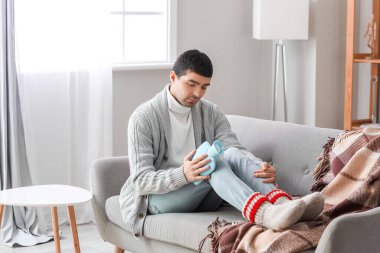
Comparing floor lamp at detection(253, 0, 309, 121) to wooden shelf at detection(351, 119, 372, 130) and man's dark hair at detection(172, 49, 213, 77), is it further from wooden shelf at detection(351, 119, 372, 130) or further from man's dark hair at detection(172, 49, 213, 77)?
man's dark hair at detection(172, 49, 213, 77)

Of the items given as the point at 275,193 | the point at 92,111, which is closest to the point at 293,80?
the point at 92,111

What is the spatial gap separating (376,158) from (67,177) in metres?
2.27

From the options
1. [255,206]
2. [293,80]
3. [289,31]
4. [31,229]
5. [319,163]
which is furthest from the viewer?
[293,80]

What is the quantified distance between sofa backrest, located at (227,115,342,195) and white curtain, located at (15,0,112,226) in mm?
1358

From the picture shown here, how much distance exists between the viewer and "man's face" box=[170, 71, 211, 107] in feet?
10.8

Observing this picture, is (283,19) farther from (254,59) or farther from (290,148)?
(290,148)

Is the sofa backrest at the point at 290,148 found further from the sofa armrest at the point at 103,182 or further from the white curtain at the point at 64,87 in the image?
the white curtain at the point at 64,87

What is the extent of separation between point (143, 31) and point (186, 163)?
2109mm

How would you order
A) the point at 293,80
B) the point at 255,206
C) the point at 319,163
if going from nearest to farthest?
the point at 255,206, the point at 319,163, the point at 293,80

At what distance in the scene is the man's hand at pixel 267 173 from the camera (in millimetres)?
3064

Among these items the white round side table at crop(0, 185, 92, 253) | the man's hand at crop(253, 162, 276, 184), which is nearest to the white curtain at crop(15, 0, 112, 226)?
the white round side table at crop(0, 185, 92, 253)

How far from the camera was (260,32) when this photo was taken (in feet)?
16.7

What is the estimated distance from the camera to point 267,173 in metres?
3.07

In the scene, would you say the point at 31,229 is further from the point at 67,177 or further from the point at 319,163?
the point at 319,163
